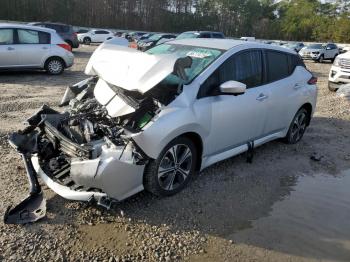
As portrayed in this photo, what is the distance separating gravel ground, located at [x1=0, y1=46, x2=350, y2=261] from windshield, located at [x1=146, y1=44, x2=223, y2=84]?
1385 millimetres

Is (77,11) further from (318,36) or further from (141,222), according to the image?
(141,222)

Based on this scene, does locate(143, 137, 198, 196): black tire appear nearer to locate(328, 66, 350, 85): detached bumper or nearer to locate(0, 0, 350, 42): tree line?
locate(328, 66, 350, 85): detached bumper

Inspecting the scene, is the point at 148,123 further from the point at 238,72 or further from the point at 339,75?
the point at 339,75

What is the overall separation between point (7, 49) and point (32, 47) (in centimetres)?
78

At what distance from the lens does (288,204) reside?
15.4 ft

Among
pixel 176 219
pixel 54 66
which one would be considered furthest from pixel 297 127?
pixel 54 66

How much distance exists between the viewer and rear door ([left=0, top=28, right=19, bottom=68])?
37.8 feet

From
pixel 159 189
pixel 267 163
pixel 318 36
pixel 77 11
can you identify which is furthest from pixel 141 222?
pixel 318 36

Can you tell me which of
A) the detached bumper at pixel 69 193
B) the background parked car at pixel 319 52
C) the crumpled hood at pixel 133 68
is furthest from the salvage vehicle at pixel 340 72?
the background parked car at pixel 319 52

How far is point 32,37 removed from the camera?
479 inches

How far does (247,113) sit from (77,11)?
50804mm

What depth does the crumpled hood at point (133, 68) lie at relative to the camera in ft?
13.4

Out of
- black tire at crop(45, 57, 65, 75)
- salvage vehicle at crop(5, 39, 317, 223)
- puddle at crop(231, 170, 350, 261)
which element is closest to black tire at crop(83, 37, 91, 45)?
black tire at crop(45, 57, 65, 75)

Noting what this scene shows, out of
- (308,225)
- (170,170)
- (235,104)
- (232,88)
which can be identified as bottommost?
(308,225)
